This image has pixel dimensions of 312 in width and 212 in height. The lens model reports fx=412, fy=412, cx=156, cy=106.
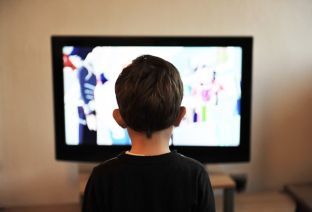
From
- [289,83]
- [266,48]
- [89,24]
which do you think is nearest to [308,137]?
[289,83]

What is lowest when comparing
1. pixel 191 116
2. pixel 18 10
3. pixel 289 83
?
pixel 191 116

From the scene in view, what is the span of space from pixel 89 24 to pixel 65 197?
101cm

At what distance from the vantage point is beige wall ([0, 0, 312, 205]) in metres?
2.25

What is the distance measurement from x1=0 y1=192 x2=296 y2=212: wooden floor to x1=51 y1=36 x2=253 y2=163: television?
339 mm

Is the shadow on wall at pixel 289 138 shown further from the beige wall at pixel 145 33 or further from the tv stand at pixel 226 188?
the tv stand at pixel 226 188

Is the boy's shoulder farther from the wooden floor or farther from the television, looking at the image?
the wooden floor

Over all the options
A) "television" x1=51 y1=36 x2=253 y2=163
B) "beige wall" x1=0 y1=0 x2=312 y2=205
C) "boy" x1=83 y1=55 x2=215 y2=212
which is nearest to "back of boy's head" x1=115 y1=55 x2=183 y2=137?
"boy" x1=83 y1=55 x2=215 y2=212

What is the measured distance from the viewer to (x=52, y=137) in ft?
7.71

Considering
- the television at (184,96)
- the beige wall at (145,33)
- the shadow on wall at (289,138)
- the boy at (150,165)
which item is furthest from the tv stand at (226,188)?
the boy at (150,165)

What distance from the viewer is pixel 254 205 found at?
89.7 inches

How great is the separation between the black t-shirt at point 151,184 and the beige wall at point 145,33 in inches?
51.9

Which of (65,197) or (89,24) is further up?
(89,24)

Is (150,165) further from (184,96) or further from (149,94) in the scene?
(184,96)

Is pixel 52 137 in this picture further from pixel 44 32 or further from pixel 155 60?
pixel 155 60
